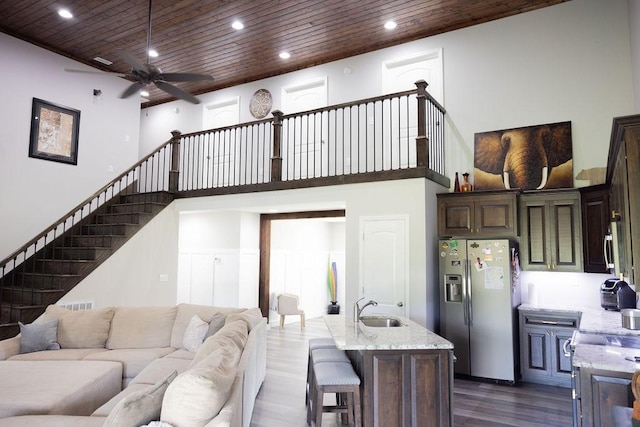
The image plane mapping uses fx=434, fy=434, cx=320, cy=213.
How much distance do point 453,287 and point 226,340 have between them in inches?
131

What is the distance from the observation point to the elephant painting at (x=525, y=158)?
570cm

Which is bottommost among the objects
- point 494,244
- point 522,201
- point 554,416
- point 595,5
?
point 554,416

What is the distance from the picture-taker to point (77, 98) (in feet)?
25.7

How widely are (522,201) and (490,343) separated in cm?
183

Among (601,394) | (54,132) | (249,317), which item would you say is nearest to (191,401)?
(601,394)

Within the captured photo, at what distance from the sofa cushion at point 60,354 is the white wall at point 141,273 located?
1.82 m

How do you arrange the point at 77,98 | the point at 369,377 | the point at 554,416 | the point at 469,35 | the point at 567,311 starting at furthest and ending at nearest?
1. the point at 77,98
2. the point at 469,35
3. the point at 567,311
4. the point at 554,416
5. the point at 369,377

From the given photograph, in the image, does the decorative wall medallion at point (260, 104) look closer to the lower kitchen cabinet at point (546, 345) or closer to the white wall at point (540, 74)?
the white wall at point (540, 74)

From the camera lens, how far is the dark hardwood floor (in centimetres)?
402

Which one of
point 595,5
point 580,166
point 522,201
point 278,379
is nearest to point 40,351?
point 278,379

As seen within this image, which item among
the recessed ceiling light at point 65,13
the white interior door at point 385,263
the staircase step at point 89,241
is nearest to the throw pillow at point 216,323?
the white interior door at point 385,263

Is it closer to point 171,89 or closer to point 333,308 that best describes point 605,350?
point 171,89

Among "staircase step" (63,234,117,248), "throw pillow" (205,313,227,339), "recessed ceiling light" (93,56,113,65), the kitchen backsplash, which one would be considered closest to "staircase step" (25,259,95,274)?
"staircase step" (63,234,117,248)

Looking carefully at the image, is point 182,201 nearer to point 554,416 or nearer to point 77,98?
point 77,98
